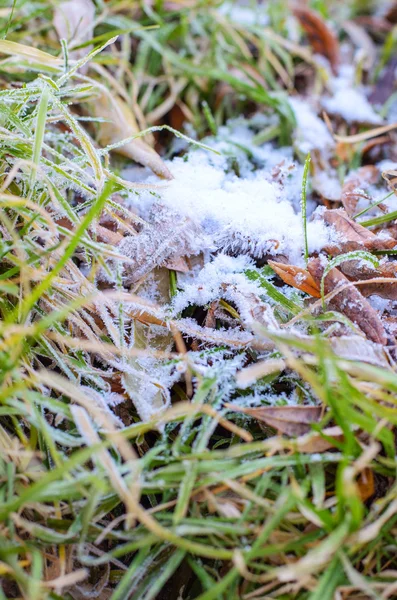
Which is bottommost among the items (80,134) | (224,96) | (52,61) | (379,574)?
(379,574)

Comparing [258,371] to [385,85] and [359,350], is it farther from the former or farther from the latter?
[385,85]

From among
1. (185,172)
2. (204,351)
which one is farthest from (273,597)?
(185,172)

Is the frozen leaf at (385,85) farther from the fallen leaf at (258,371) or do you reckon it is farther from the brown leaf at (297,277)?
the fallen leaf at (258,371)

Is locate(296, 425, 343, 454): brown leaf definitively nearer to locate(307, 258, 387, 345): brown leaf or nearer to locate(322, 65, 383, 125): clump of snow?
locate(307, 258, 387, 345): brown leaf

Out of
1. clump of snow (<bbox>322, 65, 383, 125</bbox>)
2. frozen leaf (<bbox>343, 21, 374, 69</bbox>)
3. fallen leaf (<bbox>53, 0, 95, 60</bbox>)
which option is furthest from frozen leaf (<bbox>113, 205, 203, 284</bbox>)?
frozen leaf (<bbox>343, 21, 374, 69</bbox>)

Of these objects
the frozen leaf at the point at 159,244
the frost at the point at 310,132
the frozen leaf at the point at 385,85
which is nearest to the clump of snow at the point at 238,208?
the frozen leaf at the point at 159,244

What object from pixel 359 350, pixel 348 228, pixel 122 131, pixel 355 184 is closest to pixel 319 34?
pixel 355 184

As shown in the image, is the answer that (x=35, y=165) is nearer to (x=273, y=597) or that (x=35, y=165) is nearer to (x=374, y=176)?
(x=273, y=597)
